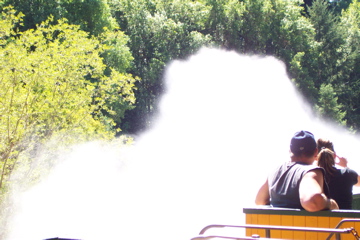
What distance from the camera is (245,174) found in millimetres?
31250

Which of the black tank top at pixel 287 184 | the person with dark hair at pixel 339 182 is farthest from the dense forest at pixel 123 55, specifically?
the black tank top at pixel 287 184

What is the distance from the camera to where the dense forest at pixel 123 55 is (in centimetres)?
1358


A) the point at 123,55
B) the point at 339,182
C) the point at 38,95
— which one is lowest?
the point at 339,182

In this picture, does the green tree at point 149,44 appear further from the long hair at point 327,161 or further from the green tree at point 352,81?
the long hair at point 327,161

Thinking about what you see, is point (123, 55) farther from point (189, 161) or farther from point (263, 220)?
point (263, 220)

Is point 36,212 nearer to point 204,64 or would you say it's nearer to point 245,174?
point 245,174

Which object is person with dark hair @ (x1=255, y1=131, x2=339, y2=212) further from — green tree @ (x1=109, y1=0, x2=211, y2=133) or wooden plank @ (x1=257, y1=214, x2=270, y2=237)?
green tree @ (x1=109, y1=0, x2=211, y2=133)

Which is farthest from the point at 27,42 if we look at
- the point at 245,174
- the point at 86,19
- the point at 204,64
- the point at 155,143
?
the point at 204,64

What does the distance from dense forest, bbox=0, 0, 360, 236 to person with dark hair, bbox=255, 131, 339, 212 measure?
10294mm

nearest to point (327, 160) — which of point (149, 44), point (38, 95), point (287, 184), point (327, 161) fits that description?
point (327, 161)

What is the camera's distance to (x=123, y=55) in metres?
29.0

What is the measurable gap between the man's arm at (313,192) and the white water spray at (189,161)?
10.6m

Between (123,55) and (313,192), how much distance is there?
2665 centimetres

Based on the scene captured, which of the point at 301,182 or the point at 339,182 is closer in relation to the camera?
the point at 301,182
